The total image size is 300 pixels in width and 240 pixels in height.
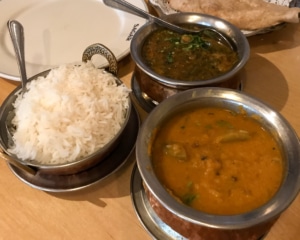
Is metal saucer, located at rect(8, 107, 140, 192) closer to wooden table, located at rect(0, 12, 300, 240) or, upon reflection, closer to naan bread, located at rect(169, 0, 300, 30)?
wooden table, located at rect(0, 12, 300, 240)

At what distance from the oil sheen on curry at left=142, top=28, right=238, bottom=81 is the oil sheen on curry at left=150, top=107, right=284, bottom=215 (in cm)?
27

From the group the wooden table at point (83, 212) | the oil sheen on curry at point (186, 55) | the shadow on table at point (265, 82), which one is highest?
the oil sheen on curry at point (186, 55)

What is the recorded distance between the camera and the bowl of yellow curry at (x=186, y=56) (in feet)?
4.38

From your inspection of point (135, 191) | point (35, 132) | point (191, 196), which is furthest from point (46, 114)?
point (191, 196)

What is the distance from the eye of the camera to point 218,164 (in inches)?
40.4

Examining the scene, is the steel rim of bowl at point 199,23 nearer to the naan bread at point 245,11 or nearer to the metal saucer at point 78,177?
the naan bread at point 245,11

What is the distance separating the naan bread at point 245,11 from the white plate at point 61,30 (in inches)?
9.9

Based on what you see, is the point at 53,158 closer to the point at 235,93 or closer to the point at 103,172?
the point at 103,172

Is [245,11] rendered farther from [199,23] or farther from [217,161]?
[217,161]

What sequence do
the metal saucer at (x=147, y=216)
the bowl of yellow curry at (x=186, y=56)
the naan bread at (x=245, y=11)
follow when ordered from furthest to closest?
→ the naan bread at (x=245, y=11)
the bowl of yellow curry at (x=186, y=56)
the metal saucer at (x=147, y=216)

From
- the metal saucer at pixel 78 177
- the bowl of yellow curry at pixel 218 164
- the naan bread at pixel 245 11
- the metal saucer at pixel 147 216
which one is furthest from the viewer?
the naan bread at pixel 245 11

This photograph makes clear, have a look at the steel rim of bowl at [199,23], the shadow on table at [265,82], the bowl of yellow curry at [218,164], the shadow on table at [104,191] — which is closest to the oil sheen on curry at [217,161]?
the bowl of yellow curry at [218,164]

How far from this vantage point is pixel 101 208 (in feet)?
3.99

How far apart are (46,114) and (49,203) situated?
1.01 ft
